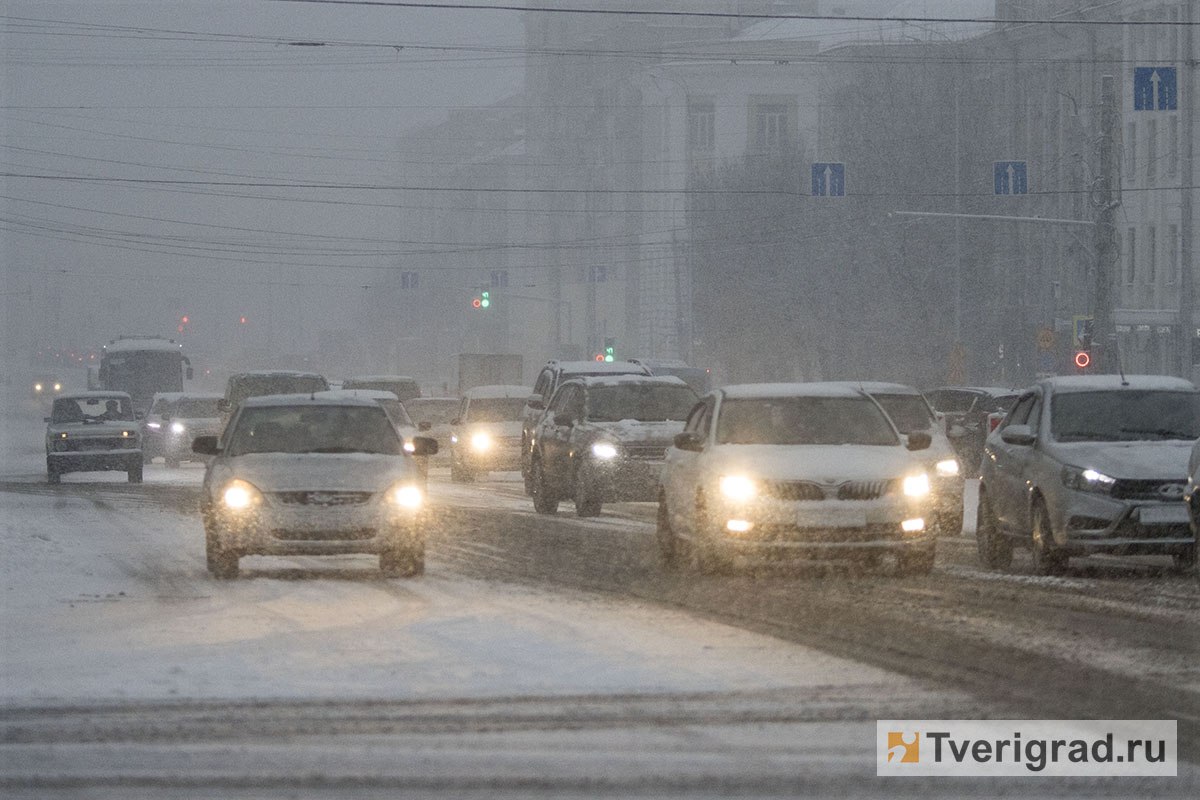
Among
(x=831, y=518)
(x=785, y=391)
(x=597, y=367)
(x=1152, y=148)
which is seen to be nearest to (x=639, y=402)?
(x=597, y=367)

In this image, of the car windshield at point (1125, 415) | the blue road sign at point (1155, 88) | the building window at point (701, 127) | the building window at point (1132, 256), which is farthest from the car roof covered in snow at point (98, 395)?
the building window at point (701, 127)

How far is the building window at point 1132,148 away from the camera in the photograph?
7044cm

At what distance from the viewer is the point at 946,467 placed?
22547 millimetres

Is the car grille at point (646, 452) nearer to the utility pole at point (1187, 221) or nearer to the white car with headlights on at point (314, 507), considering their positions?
the white car with headlights on at point (314, 507)

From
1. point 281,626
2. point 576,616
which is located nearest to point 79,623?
point 281,626

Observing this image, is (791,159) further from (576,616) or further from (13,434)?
(576,616)

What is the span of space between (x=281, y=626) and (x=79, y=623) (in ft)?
4.31

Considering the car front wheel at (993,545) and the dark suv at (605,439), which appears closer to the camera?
the car front wheel at (993,545)

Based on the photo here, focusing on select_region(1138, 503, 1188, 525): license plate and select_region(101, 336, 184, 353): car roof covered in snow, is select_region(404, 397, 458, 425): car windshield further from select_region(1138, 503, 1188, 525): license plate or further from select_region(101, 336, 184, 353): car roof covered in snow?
select_region(1138, 503, 1188, 525): license plate

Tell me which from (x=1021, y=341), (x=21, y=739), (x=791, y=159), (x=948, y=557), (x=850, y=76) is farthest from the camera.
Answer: (x=850, y=76)

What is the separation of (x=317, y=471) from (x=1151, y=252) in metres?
57.6

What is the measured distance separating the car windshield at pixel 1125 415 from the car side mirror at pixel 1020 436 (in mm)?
238

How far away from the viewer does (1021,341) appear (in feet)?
227

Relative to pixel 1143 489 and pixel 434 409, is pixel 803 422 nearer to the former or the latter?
pixel 1143 489
